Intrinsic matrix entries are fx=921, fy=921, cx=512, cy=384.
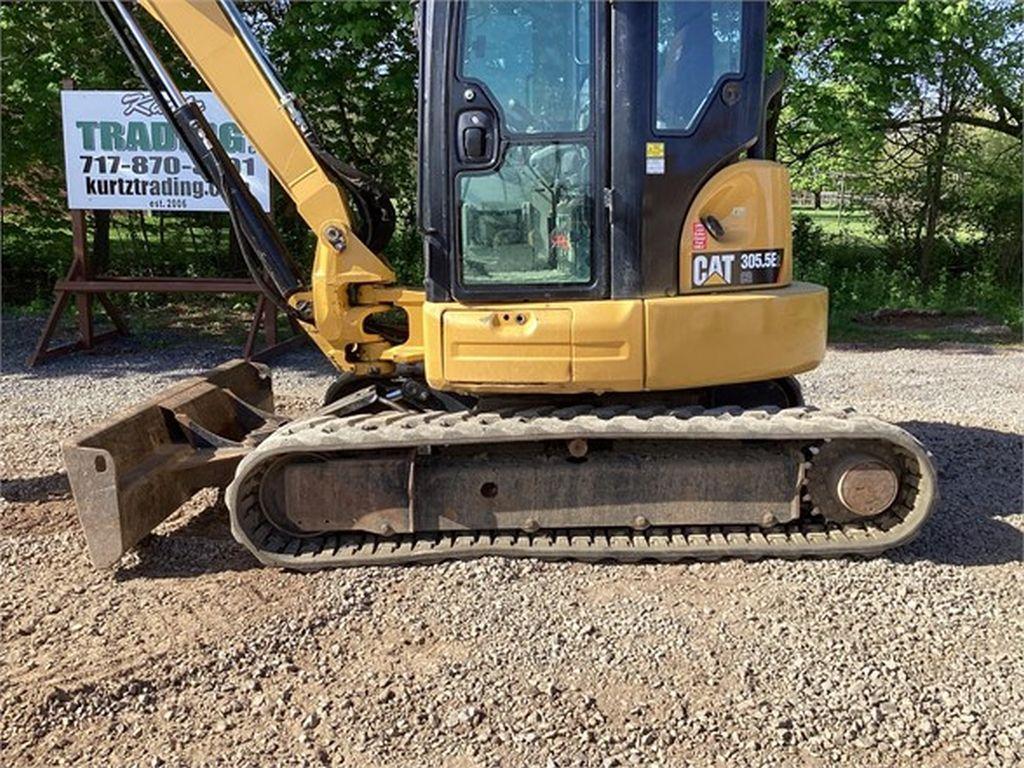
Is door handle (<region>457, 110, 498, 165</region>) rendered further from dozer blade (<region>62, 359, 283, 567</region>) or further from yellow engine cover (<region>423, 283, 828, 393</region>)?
dozer blade (<region>62, 359, 283, 567</region>)

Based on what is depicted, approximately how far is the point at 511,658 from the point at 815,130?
9.75 m

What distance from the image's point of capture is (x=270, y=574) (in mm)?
4219

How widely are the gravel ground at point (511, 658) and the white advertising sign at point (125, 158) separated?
17.4ft

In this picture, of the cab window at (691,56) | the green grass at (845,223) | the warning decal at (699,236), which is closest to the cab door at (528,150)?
the cab window at (691,56)

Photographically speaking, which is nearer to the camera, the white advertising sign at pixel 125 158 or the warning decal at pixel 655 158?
the warning decal at pixel 655 158

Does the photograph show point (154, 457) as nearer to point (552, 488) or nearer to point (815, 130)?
point (552, 488)

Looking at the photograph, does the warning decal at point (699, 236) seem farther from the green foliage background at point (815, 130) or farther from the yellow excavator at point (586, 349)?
the green foliage background at point (815, 130)

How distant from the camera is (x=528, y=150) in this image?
4105mm

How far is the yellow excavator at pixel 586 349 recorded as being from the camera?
4059 mm

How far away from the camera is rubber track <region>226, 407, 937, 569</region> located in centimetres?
411

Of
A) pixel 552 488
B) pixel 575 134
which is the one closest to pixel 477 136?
pixel 575 134

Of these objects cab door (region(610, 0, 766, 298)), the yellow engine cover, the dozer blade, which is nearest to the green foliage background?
the dozer blade

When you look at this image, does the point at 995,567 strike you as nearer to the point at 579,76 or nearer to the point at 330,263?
the point at 579,76

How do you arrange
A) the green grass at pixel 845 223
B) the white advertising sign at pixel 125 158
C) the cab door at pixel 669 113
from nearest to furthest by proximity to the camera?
the cab door at pixel 669 113 → the white advertising sign at pixel 125 158 → the green grass at pixel 845 223
